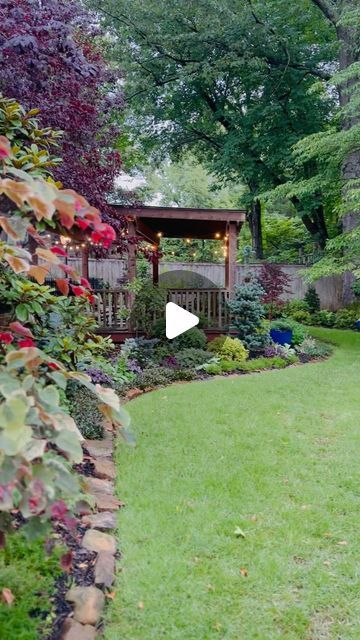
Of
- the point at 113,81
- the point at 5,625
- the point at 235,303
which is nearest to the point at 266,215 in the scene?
the point at 235,303

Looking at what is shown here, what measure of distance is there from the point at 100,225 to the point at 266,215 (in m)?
22.2

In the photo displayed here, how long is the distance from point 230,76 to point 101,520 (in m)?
14.5

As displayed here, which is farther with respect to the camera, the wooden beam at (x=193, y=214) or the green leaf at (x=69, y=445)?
the wooden beam at (x=193, y=214)

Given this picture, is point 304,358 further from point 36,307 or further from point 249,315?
point 36,307

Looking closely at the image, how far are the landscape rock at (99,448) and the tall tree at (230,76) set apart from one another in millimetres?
10009

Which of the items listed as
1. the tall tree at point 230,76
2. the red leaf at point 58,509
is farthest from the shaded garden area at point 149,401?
the tall tree at point 230,76

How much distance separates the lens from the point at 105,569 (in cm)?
219

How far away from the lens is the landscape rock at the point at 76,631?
1.77 meters

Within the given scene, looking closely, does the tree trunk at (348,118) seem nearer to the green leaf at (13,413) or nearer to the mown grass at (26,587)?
the mown grass at (26,587)

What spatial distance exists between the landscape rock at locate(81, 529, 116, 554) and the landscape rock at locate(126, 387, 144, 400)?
9.95 ft

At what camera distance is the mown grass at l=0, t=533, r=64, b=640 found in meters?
1.74

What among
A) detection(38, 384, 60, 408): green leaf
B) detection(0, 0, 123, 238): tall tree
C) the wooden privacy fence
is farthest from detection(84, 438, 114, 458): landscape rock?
the wooden privacy fence

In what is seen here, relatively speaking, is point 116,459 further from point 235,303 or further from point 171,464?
point 235,303

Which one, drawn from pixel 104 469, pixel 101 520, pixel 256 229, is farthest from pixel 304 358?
pixel 256 229
